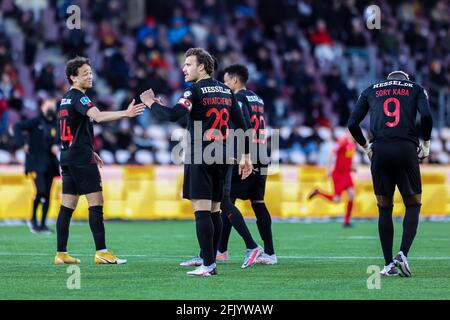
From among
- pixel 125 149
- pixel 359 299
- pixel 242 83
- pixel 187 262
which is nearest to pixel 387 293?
pixel 359 299

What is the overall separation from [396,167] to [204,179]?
1.98 m

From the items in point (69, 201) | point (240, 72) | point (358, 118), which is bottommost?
point (69, 201)

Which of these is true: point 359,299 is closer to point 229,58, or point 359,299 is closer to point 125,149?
point 125,149

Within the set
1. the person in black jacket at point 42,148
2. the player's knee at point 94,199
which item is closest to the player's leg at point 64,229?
the player's knee at point 94,199

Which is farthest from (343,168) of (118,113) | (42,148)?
(118,113)

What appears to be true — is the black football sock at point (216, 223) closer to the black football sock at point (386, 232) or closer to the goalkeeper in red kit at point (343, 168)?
the black football sock at point (386, 232)

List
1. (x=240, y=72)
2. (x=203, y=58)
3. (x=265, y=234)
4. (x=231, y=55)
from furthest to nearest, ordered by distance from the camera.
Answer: (x=231, y=55) < (x=240, y=72) < (x=265, y=234) < (x=203, y=58)

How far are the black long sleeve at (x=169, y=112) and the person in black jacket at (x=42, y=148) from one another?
356 inches

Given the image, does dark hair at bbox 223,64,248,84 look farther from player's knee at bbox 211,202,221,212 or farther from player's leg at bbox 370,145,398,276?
player's leg at bbox 370,145,398,276

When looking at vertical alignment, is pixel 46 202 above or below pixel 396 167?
below

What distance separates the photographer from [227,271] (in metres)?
12.1

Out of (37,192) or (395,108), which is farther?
(37,192)

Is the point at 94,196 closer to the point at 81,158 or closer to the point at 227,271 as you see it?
the point at 81,158

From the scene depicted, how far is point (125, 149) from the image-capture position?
1018 inches
